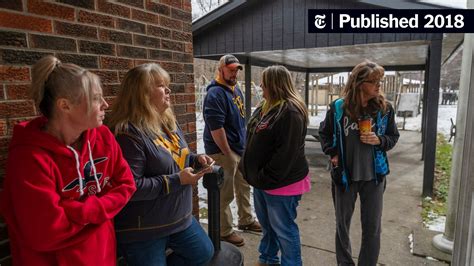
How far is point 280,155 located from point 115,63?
123 cm

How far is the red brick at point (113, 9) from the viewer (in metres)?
1.72

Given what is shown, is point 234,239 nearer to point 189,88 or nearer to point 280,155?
point 280,155

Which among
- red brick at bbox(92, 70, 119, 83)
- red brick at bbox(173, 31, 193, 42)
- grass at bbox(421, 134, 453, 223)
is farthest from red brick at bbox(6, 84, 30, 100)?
grass at bbox(421, 134, 453, 223)

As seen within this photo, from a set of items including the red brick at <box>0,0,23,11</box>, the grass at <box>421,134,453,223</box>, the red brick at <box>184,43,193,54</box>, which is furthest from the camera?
the grass at <box>421,134,453,223</box>

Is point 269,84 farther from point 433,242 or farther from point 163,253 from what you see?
point 433,242

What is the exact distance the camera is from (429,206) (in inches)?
169

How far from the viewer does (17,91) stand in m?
1.35

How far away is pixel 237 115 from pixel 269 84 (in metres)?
0.85

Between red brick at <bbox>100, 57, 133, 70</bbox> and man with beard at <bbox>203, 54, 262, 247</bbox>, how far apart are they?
1.14 m

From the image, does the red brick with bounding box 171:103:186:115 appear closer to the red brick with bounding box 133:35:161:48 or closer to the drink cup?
the red brick with bounding box 133:35:161:48

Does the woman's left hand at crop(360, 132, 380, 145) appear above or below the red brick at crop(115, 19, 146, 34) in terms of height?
below

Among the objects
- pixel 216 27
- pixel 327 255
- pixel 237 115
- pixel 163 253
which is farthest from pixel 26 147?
pixel 216 27

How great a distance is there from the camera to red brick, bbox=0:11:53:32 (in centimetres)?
129

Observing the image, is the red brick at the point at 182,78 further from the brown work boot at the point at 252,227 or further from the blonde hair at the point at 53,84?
the brown work boot at the point at 252,227
